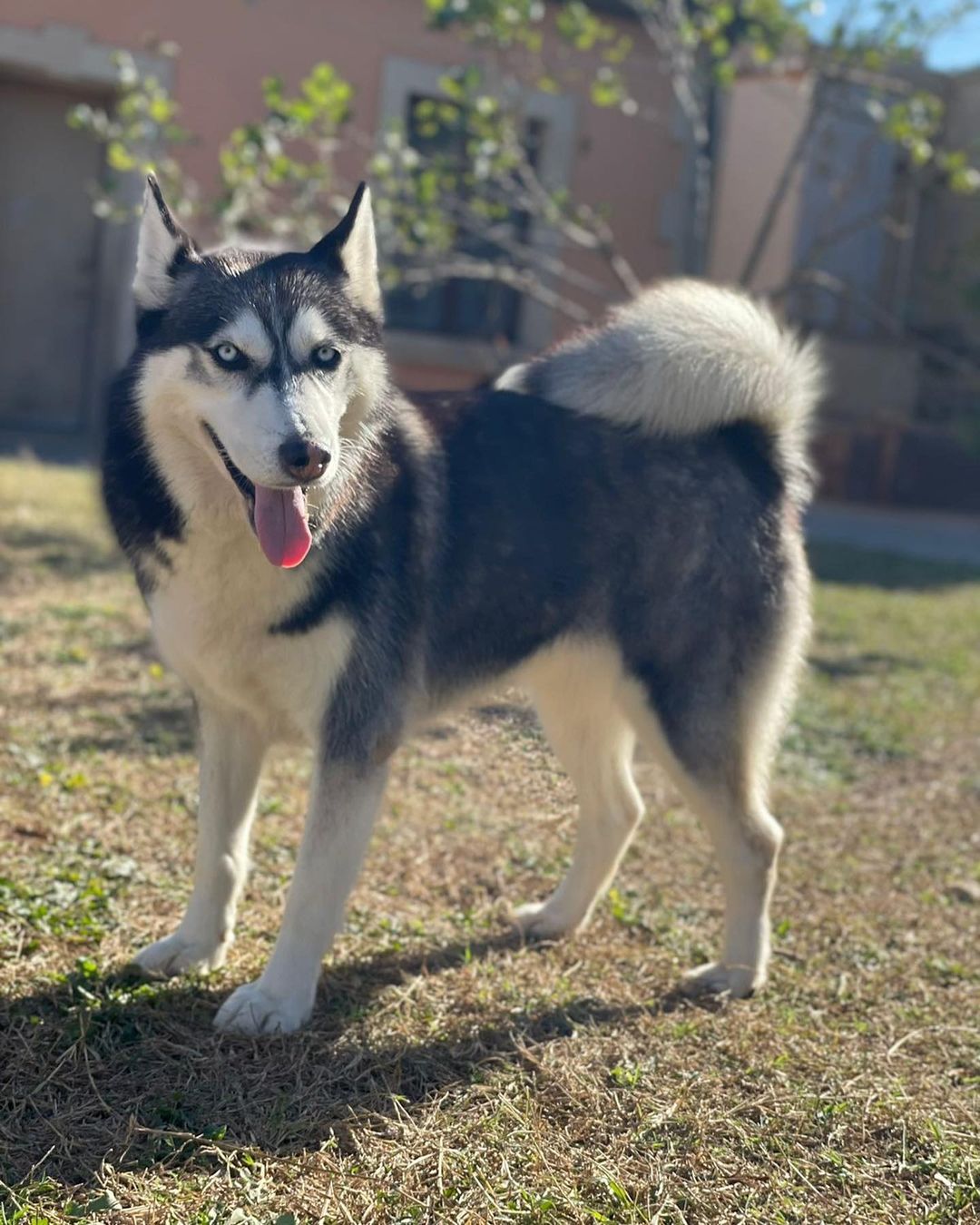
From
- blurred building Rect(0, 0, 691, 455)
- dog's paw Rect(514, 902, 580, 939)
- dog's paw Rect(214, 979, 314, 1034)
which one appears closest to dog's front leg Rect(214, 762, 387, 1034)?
dog's paw Rect(214, 979, 314, 1034)

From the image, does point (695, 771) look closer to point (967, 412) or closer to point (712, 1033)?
point (712, 1033)

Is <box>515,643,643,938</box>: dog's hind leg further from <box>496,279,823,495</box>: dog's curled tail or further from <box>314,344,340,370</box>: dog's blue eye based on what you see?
<box>314,344,340,370</box>: dog's blue eye

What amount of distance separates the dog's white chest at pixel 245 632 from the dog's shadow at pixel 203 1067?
63 cm

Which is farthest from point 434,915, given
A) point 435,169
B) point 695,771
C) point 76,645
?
point 435,169

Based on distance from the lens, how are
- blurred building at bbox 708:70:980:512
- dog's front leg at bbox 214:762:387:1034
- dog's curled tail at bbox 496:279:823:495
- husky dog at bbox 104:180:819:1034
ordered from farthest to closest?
blurred building at bbox 708:70:980:512 < dog's curled tail at bbox 496:279:823:495 < dog's front leg at bbox 214:762:387:1034 < husky dog at bbox 104:180:819:1034

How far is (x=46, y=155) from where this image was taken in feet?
39.2

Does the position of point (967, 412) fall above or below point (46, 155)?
below

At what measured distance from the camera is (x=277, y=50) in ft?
37.9

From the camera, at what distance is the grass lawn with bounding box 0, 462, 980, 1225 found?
2.26m

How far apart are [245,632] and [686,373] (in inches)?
50.3

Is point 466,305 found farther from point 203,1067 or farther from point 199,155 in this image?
point 203,1067

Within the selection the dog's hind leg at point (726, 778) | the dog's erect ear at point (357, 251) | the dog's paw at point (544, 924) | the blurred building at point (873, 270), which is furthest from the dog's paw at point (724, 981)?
the blurred building at point (873, 270)

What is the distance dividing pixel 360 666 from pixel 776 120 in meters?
12.3

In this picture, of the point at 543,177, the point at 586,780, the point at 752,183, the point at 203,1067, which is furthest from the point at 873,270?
the point at 203,1067
